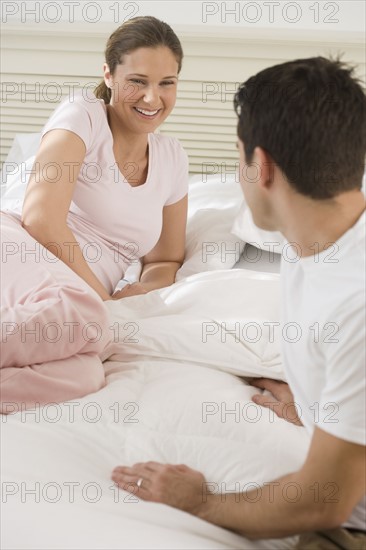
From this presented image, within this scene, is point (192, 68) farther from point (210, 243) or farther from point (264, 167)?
point (264, 167)

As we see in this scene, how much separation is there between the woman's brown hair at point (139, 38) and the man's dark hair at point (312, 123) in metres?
0.98

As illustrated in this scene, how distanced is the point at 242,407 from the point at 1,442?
0.41 metres

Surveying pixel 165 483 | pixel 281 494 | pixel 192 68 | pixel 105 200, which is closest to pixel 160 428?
pixel 165 483

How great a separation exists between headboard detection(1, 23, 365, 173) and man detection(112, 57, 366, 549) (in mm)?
1734

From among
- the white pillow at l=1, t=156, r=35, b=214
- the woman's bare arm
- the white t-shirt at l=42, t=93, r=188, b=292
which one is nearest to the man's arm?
the woman's bare arm

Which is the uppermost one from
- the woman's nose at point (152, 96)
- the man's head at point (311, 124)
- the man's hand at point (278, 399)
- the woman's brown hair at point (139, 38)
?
the woman's brown hair at point (139, 38)

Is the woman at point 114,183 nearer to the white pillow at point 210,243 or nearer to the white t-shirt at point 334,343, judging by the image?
the white pillow at point 210,243

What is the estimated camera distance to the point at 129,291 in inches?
77.2

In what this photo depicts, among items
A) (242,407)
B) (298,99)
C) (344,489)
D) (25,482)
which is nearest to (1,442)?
(25,482)

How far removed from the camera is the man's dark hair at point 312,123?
1006 mm

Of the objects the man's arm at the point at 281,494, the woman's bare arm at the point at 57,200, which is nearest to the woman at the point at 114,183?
the woman's bare arm at the point at 57,200

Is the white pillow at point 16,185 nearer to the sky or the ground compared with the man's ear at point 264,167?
nearer to the ground

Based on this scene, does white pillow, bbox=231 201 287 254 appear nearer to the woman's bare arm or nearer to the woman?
the woman

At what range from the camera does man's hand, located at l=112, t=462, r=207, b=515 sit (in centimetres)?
115
